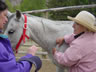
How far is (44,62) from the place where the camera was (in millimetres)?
4746

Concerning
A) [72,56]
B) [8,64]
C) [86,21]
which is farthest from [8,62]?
[86,21]

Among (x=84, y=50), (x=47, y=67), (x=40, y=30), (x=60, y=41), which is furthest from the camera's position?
(x=47, y=67)

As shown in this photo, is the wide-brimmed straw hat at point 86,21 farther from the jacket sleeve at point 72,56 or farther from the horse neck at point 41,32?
the horse neck at point 41,32

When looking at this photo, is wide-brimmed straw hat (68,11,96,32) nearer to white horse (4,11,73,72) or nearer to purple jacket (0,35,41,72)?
white horse (4,11,73,72)

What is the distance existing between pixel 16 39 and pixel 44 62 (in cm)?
254

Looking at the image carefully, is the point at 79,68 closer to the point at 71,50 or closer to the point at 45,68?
the point at 71,50

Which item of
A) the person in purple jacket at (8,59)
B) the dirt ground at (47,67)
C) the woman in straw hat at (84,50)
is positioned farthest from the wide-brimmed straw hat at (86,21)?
the dirt ground at (47,67)

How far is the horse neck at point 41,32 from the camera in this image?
2.42m

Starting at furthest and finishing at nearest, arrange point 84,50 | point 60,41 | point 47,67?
point 47,67 → point 60,41 → point 84,50

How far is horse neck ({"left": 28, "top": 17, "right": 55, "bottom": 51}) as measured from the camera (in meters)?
2.42

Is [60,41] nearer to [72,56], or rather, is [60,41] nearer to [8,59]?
[72,56]

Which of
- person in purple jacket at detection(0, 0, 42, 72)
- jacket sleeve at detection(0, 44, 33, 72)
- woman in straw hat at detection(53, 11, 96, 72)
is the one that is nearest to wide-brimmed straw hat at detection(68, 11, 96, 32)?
woman in straw hat at detection(53, 11, 96, 72)

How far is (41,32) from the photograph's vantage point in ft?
7.97

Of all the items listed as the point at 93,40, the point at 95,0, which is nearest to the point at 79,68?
the point at 93,40
